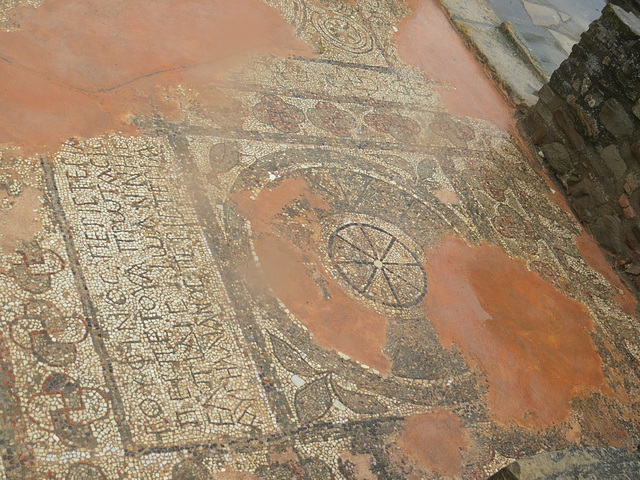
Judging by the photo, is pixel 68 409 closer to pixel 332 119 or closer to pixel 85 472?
pixel 85 472

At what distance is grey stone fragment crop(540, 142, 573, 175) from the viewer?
6.34m

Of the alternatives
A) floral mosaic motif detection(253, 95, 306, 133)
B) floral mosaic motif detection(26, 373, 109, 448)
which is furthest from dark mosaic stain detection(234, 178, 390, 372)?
floral mosaic motif detection(26, 373, 109, 448)

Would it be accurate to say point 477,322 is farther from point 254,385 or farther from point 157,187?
point 157,187

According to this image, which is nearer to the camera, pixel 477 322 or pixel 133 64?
pixel 477 322

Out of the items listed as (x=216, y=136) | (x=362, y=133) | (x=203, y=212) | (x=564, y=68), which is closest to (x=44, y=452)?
(x=203, y=212)

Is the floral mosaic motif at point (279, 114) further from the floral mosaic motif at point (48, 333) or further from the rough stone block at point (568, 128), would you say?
the rough stone block at point (568, 128)

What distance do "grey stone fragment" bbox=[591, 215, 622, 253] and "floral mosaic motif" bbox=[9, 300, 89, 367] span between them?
15.1 feet

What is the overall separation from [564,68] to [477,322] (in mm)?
3339

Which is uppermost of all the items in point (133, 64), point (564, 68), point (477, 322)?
point (564, 68)

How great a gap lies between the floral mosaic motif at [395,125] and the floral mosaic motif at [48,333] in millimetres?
3396

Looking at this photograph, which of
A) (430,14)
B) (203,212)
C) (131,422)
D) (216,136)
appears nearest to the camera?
(131,422)

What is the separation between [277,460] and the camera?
10.9 ft

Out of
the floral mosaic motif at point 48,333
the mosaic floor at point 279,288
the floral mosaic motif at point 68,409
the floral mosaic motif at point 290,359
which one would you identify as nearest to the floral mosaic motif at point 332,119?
the mosaic floor at point 279,288

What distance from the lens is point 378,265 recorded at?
466cm
